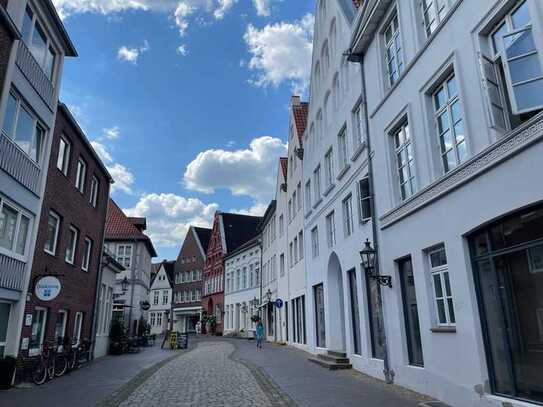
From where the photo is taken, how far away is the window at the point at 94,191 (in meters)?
19.4

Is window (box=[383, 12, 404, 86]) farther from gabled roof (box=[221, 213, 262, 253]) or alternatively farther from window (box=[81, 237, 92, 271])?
gabled roof (box=[221, 213, 262, 253])

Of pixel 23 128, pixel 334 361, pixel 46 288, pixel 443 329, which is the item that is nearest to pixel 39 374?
pixel 46 288

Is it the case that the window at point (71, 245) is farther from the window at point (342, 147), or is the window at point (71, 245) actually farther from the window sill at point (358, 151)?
the window sill at point (358, 151)

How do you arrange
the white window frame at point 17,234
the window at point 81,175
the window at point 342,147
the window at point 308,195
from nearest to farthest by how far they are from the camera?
the white window frame at point 17,234, the window at point 342,147, the window at point 81,175, the window at point 308,195

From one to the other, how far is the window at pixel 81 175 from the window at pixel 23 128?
3857mm

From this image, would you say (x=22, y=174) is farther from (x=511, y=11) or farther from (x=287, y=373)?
(x=511, y=11)

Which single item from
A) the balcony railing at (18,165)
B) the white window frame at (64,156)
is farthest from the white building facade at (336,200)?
the white window frame at (64,156)

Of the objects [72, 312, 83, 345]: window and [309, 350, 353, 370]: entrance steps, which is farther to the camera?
[72, 312, 83, 345]: window

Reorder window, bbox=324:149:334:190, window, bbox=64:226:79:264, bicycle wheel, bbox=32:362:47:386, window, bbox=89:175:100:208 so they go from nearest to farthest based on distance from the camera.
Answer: bicycle wheel, bbox=32:362:47:386, window, bbox=64:226:79:264, window, bbox=324:149:334:190, window, bbox=89:175:100:208

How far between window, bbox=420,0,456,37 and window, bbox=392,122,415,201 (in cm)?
236

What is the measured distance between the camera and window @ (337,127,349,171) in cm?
1670

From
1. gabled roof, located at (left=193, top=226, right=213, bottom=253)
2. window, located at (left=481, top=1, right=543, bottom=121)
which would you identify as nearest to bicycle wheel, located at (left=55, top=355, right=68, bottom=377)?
window, located at (left=481, top=1, right=543, bottom=121)

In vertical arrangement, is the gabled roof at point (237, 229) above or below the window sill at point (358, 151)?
above

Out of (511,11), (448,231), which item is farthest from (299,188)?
(511,11)
